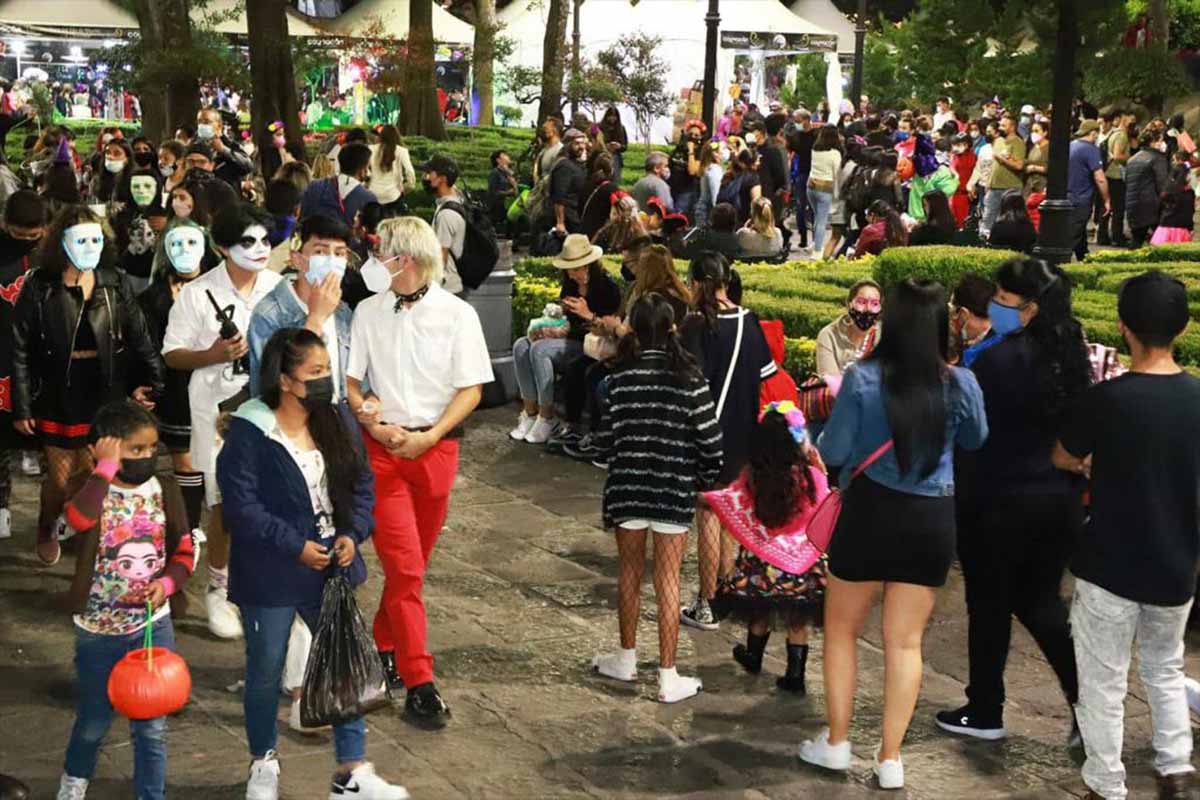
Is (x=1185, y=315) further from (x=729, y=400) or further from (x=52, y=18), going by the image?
(x=52, y=18)

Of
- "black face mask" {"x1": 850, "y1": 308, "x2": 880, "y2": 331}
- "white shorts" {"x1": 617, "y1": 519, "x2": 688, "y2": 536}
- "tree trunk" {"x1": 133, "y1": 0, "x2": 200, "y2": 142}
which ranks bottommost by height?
"white shorts" {"x1": 617, "y1": 519, "x2": 688, "y2": 536}

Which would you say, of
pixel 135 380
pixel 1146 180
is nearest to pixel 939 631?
pixel 135 380

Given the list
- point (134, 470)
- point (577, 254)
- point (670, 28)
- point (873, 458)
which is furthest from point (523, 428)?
point (670, 28)

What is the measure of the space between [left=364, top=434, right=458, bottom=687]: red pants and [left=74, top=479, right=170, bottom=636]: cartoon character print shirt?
46.1 inches

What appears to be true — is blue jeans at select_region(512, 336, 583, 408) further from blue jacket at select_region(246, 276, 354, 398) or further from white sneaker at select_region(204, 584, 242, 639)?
blue jacket at select_region(246, 276, 354, 398)

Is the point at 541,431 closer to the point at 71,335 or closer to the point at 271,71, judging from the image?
the point at 71,335

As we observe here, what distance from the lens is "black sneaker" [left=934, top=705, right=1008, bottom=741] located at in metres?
7.10

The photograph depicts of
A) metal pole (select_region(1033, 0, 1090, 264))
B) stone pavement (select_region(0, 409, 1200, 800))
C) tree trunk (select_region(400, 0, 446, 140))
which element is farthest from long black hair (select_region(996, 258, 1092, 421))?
tree trunk (select_region(400, 0, 446, 140))

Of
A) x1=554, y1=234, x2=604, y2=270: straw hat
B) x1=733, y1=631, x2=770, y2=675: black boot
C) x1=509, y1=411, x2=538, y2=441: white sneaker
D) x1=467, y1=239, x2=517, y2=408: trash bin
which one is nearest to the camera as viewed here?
x1=733, y1=631, x2=770, y2=675: black boot

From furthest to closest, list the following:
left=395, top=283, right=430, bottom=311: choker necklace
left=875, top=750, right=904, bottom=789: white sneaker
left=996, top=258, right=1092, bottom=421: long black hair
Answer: left=395, top=283, right=430, bottom=311: choker necklace → left=996, top=258, right=1092, bottom=421: long black hair → left=875, top=750, right=904, bottom=789: white sneaker

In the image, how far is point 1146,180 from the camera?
23.2 metres

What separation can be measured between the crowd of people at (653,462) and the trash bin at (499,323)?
118 inches

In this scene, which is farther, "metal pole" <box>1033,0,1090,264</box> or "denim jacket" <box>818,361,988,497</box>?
"metal pole" <box>1033,0,1090,264</box>

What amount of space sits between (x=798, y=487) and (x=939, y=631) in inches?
51.1
